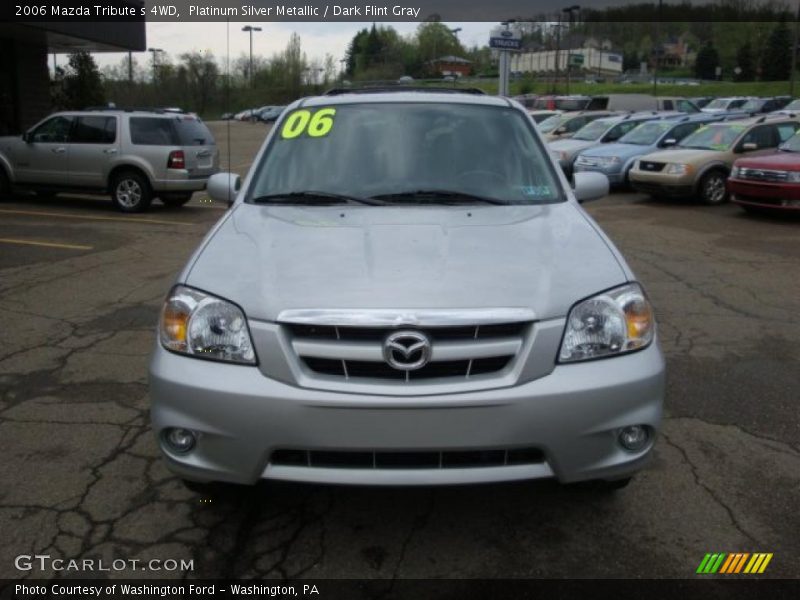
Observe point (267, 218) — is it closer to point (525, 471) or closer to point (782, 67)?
point (525, 471)

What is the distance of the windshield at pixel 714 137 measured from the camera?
1507 cm

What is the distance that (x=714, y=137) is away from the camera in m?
15.4

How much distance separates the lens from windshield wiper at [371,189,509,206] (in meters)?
3.78

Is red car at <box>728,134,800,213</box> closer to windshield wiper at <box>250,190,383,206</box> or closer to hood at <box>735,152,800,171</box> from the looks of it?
hood at <box>735,152,800,171</box>

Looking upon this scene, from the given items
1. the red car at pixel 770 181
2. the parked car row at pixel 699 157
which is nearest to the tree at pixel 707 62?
the parked car row at pixel 699 157

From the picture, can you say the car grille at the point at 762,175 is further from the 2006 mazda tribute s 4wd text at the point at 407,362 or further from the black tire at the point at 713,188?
the 2006 mazda tribute s 4wd text at the point at 407,362

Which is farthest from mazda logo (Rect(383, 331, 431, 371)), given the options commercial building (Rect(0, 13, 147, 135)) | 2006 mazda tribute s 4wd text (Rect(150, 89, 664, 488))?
commercial building (Rect(0, 13, 147, 135))

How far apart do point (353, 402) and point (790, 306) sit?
581cm

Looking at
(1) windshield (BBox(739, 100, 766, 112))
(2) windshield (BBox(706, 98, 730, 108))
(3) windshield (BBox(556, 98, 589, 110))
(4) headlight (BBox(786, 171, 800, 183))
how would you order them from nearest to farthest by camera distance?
(4) headlight (BBox(786, 171, 800, 183)) < (1) windshield (BBox(739, 100, 766, 112)) < (3) windshield (BBox(556, 98, 589, 110)) < (2) windshield (BBox(706, 98, 730, 108))

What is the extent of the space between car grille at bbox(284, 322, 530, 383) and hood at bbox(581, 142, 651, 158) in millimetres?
15235

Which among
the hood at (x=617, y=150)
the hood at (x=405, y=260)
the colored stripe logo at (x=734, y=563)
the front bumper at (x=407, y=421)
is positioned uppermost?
the hood at (x=617, y=150)

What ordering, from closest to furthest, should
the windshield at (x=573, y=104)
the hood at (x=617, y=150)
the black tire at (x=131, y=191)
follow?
the black tire at (x=131, y=191), the hood at (x=617, y=150), the windshield at (x=573, y=104)

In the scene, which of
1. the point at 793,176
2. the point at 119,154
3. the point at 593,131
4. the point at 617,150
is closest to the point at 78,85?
the point at 119,154

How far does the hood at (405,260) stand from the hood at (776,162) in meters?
9.90
